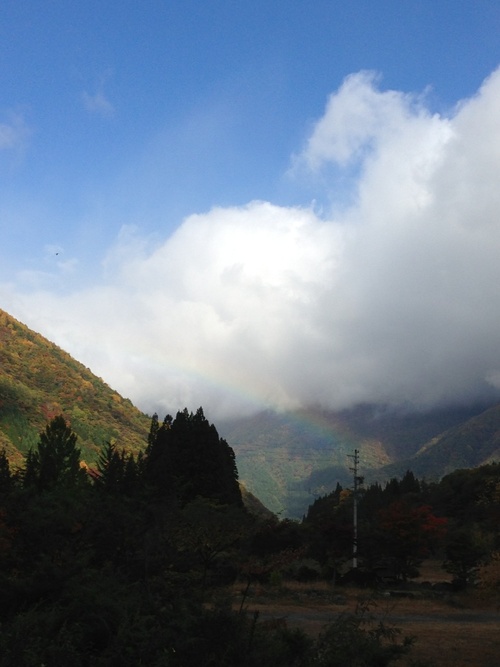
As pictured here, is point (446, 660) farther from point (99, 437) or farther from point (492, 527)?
point (99, 437)

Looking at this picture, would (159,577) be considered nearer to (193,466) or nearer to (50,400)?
(193,466)

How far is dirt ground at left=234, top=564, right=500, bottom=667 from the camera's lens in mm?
16719

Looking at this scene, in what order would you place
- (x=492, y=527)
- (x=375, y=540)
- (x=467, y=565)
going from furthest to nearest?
(x=492, y=527) < (x=375, y=540) < (x=467, y=565)

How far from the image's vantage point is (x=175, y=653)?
23.1ft

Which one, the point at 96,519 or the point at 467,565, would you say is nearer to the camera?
the point at 96,519

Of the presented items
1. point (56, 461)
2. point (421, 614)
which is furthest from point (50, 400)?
point (421, 614)

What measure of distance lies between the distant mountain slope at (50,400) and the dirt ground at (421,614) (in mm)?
67282

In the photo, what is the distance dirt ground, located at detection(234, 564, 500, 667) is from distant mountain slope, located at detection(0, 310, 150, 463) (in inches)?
2649

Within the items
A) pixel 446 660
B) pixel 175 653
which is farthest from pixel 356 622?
pixel 446 660

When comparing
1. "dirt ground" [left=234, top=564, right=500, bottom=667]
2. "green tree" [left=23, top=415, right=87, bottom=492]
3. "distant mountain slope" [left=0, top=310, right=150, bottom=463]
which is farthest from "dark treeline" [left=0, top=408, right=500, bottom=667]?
"distant mountain slope" [left=0, top=310, right=150, bottom=463]

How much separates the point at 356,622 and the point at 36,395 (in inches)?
5021

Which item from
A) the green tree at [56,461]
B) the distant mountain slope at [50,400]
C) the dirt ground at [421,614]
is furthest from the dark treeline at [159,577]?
the distant mountain slope at [50,400]

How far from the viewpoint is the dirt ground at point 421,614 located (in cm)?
1672

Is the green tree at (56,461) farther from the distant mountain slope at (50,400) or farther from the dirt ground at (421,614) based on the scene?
the distant mountain slope at (50,400)
